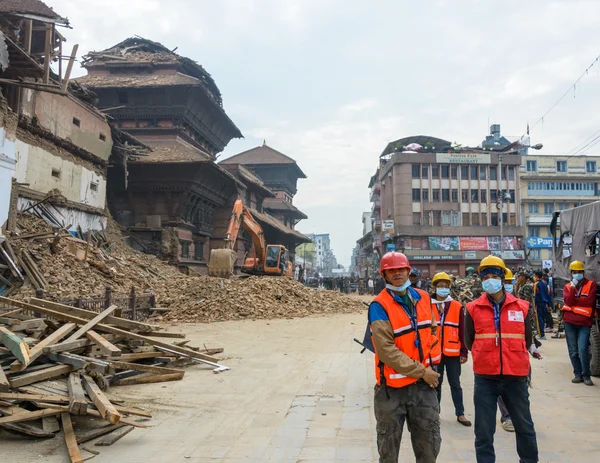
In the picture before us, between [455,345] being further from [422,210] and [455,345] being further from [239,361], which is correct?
[422,210]

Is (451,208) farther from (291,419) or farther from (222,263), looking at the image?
(291,419)

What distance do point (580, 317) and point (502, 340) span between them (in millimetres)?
3989

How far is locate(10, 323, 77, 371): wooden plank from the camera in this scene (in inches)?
219

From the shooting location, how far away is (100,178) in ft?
76.3

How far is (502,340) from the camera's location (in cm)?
395

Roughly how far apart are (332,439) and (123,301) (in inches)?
424

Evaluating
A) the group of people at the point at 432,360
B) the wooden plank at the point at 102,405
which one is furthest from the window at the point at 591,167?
the wooden plank at the point at 102,405

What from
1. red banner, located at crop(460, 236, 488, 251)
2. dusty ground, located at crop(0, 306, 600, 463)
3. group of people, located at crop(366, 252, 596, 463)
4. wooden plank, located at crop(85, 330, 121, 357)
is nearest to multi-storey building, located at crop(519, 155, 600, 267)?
red banner, located at crop(460, 236, 488, 251)

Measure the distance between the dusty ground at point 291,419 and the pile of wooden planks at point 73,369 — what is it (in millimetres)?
181

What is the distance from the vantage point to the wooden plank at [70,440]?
14.1ft

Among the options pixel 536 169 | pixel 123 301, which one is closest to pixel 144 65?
pixel 123 301

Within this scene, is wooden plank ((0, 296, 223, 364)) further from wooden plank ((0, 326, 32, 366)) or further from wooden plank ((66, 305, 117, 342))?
wooden plank ((0, 326, 32, 366))

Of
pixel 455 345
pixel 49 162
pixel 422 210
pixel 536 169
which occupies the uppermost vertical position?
pixel 536 169

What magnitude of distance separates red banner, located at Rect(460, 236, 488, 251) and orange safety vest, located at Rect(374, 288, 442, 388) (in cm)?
4917
